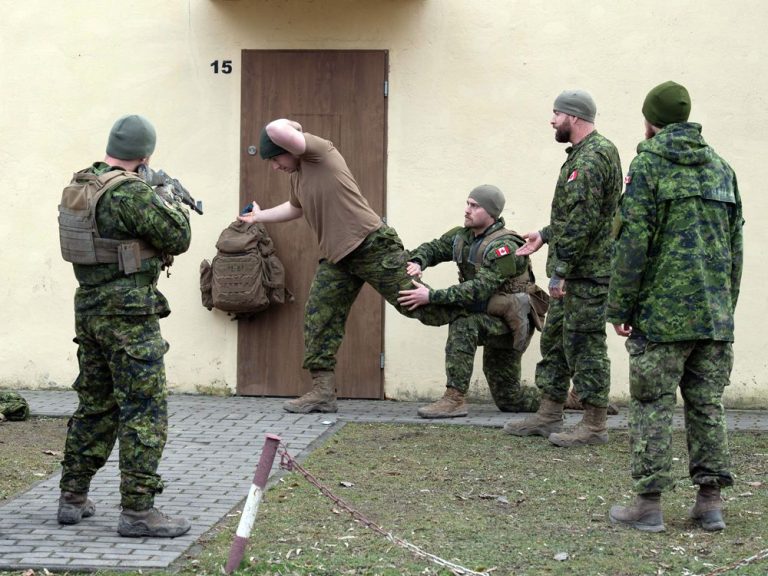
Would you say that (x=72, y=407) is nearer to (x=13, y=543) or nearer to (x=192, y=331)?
(x=192, y=331)

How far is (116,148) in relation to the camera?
5.96 metres

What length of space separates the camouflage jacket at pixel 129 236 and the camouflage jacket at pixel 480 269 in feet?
10.8

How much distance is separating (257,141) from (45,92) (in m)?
1.83

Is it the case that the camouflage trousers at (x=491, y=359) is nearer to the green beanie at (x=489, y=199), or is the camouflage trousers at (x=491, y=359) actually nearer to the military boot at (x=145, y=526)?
the green beanie at (x=489, y=199)

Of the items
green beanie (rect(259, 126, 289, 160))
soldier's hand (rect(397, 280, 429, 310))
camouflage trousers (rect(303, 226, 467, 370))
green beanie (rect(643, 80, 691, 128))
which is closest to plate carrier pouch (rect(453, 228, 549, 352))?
camouflage trousers (rect(303, 226, 467, 370))

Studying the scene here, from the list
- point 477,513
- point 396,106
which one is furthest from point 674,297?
point 396,106

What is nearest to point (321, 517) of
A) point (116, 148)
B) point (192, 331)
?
point (116, 148)

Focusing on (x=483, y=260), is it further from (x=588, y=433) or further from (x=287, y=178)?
(x=287, y=178)

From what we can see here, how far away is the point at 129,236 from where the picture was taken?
19.2 feet

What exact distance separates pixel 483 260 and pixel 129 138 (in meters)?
3.60

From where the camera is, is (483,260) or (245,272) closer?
(483,260)

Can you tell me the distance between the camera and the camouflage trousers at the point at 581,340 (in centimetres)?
777

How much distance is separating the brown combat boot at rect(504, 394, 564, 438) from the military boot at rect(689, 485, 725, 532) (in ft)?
7.76

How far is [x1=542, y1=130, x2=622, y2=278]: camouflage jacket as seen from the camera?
757 cm
